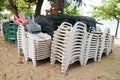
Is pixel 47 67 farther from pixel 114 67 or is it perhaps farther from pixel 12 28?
pixel 12 28

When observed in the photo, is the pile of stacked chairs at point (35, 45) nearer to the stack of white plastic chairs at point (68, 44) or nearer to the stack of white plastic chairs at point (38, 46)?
the stack of white plastic chairs at point (38, 46)

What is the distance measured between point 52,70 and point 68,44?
2.60ft

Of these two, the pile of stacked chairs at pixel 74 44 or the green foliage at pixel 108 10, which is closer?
the pile of stacked chairs at pixel 74 44

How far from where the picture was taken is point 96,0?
43.5ft

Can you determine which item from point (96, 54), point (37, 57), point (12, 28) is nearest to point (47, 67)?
point (37, 57)

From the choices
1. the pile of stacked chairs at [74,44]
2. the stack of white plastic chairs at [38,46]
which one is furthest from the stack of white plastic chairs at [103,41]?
the stack of white plastic chairs at [38,46]

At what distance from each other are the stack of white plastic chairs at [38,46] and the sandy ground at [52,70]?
9.8 inches

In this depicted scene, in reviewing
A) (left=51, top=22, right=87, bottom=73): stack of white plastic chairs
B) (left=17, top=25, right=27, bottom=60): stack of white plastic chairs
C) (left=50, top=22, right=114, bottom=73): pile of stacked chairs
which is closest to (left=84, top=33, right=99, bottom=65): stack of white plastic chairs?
(left=50, top=22, right=114, bottom=73): pile of stacked chairs

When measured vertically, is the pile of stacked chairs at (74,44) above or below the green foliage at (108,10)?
below

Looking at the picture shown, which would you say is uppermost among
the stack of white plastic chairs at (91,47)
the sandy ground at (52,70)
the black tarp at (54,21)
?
the black tarp at (54,21)

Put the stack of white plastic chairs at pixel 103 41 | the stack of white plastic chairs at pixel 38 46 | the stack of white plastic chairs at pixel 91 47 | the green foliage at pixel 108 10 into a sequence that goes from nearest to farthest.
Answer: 1. the stack of white plastic chairs at pixel 38 46
2. the stack of white plastic chairs at pixel 91 47
3. the stack of white plastic chairs at pixel 103 41
4. the green foliage at pixel 108 10

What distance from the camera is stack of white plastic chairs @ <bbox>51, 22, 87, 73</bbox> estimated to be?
4281 mm

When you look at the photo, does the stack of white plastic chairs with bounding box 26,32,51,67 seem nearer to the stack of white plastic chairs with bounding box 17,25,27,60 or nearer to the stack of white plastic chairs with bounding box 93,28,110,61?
the stack of white plastic chairs with bounding box 17,25,27,60

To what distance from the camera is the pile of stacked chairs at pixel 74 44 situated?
4309 millimetres
